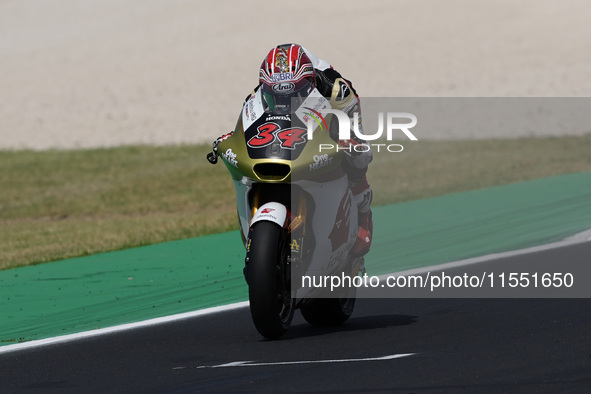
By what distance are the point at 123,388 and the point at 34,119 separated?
84.7 ft

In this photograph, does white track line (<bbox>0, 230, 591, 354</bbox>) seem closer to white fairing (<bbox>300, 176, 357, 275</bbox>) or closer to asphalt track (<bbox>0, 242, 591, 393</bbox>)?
asphalt track (<bbox>0, 242, 591, 393</bbox>)

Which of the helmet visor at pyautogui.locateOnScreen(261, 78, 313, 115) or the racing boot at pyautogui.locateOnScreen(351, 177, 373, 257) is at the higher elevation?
the helmet visor at pyautogui.locateOnScreen(261, 78, 313, 115)

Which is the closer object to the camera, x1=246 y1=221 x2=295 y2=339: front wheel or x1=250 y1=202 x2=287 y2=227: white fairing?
x1=246 y1=221 x2=295 y2=339: front wheel

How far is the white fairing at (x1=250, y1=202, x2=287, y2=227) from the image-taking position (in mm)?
6652

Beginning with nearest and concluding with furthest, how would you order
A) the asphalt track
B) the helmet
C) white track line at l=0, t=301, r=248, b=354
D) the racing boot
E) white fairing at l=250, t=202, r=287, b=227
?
the asphalt track
white fairing at l=250, t=202, r=287, b=227
the helmet
white track line at l=0, t=301, r=248, b=354
the racing boot

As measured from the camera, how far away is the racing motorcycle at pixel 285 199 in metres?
6.64

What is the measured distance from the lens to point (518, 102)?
2756cm

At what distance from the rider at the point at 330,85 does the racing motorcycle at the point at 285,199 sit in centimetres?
9

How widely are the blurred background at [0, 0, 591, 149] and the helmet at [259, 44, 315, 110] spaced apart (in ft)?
65.1

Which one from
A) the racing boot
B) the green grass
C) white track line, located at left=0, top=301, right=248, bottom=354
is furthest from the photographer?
the green grass

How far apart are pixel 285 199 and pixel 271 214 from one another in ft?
0.78

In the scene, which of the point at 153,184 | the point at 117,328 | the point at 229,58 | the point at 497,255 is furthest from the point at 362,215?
the point at 229,58

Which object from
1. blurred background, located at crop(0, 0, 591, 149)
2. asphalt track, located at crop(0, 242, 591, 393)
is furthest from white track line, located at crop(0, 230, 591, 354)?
blurred background, located at crop(0, 0, 591, 149)

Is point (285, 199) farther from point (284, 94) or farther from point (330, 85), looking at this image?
point (330, 85)
